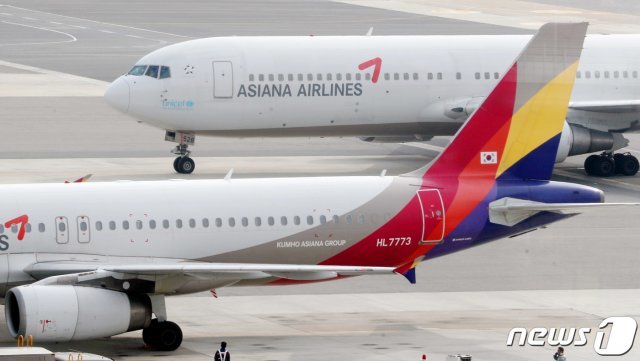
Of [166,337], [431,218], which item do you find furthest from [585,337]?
[166,337]

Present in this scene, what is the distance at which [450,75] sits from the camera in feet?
192

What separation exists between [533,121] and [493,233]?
9.37 ft

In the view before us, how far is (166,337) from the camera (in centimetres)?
3350

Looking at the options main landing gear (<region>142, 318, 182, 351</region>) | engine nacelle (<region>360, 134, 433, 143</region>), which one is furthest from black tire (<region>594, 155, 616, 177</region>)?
main landing gear (<region>142, 318, 182, 351</region>)

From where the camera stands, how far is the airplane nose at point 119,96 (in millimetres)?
57250

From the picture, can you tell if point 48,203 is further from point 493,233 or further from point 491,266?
point 491,266

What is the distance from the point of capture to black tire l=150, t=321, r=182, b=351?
33500 millimetres

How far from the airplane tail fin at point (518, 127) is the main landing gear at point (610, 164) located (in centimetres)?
2065

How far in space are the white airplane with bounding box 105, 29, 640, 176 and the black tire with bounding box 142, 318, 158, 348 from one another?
78.4 feet

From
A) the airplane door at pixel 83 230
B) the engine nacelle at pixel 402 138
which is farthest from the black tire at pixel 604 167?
the airplane door at pixel 83 230

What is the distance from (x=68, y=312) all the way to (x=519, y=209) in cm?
1102

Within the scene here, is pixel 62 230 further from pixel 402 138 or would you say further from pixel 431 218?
pixel 402 138

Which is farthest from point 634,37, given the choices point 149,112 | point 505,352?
point 505,352

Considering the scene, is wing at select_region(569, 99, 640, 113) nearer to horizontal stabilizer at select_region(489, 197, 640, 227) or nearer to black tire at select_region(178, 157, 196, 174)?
black tire at select_region(178, 157, 196, 174)
